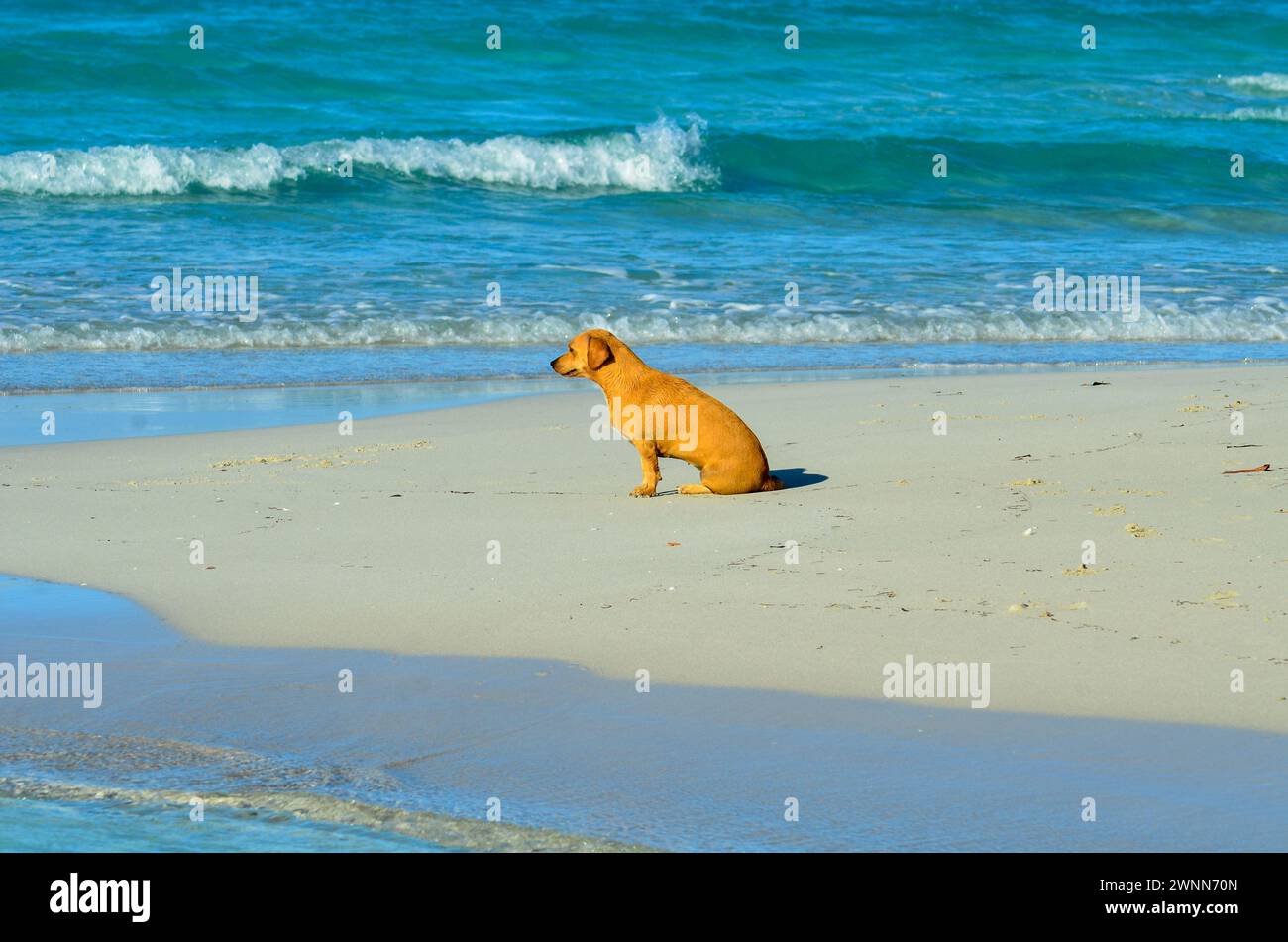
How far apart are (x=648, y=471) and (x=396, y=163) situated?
47.7ft

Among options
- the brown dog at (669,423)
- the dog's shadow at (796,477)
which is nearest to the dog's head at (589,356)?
the brown dog at (669,423)

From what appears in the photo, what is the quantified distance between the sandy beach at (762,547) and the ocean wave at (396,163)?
1165 centimetres

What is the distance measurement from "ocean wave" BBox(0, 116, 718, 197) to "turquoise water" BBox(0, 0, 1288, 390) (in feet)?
0.17

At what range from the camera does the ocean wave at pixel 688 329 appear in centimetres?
1218

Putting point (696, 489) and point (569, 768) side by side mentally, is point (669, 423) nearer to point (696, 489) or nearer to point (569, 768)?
point (696, 489)

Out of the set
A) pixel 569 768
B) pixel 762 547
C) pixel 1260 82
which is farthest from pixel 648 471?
pixel 1260 82

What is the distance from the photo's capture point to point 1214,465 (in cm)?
718

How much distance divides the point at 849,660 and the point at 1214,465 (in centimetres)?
305

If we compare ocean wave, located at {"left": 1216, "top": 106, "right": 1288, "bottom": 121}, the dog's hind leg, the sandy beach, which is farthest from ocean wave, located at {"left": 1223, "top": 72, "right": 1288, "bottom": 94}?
the dog's hind leg

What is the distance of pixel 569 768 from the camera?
4.20 m

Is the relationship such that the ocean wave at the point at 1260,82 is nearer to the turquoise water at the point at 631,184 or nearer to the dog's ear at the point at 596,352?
the turquoise water at the point at 631,184

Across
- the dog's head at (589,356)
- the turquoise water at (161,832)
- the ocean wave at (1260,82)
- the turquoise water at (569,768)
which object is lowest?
the turquoise water at (161,832)
